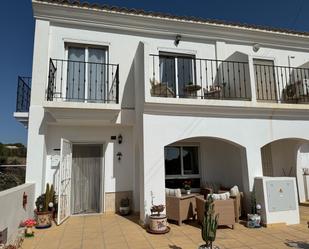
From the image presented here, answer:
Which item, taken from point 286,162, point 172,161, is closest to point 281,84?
point 286,162

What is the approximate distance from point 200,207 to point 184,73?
582cm

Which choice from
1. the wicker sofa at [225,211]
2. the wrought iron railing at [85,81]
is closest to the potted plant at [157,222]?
the wicker sofa at [225,211]

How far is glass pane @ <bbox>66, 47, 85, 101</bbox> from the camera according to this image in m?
9.31

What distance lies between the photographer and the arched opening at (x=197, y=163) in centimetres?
993

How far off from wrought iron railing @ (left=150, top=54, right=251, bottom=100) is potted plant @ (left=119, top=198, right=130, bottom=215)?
4.48m

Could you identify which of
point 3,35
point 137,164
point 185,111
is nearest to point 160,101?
point 185,111

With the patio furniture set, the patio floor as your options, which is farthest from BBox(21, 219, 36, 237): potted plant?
the patio furniture set

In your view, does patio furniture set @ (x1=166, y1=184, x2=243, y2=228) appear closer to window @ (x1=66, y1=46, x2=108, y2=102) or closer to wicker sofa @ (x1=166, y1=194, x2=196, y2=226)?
wicker sofa @ (x1=166, y1=194, x2=196, y2=226)

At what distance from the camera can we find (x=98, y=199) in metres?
9.30

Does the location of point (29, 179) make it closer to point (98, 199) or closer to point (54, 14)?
point (98, 199)

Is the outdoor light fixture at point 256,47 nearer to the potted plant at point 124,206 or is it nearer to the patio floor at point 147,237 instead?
the patio floor at point 147,237

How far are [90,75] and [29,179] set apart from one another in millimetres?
4431

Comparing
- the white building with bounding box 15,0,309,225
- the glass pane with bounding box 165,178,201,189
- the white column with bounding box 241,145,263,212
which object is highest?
the white building with bounding box 15,0,309,225

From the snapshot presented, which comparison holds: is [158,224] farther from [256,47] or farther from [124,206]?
[256,47]
